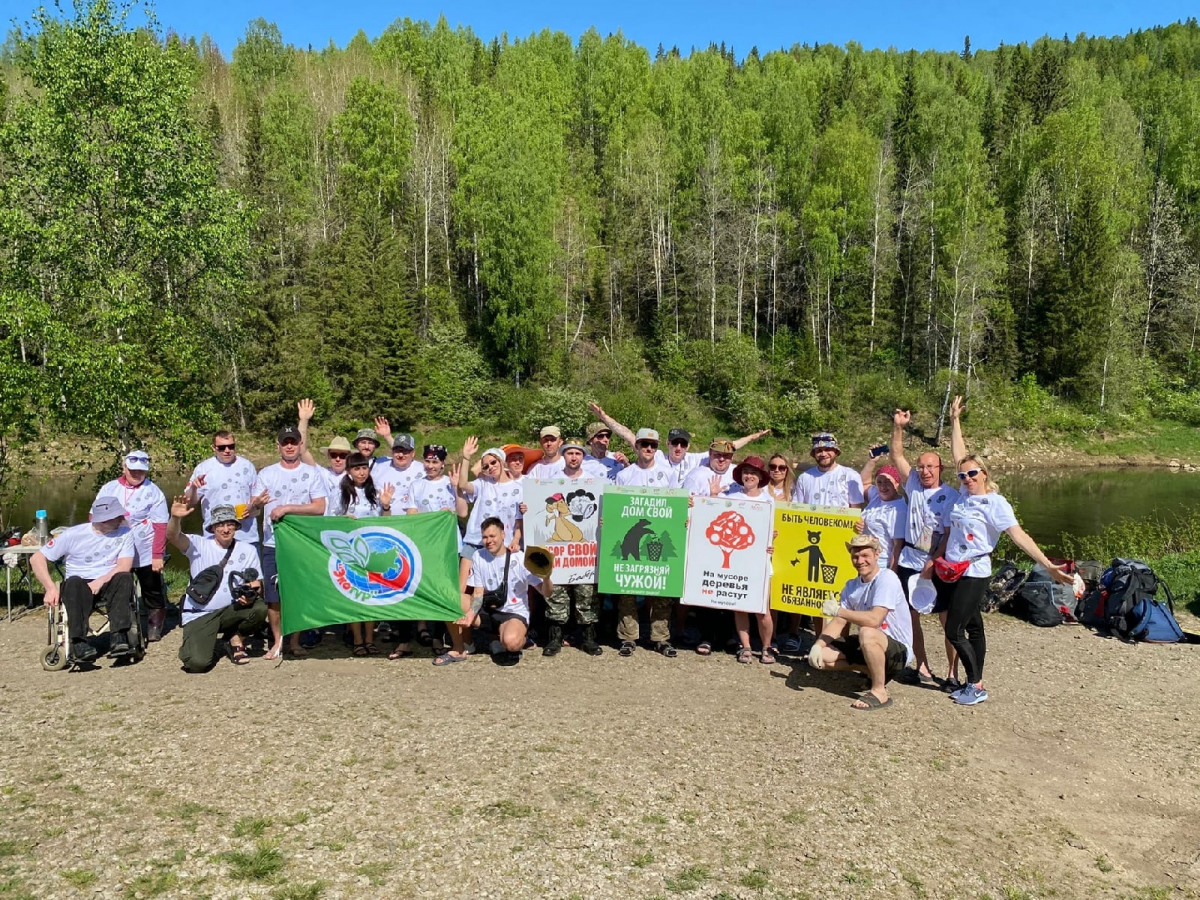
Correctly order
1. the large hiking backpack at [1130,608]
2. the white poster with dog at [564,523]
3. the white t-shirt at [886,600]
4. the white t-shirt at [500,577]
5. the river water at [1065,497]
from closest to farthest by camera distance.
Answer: the white t-shirt at [886,600] → the white t-shirt at [500,577] → the white poster with dog at [564,523] → the large hiking backpack at [1130,608] → the river water at [1065,497]

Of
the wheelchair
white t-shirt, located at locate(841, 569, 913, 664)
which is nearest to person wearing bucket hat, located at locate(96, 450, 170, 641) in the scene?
the wheelchair

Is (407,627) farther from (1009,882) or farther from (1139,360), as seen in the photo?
(1139,360)

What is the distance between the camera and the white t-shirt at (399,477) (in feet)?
30.6

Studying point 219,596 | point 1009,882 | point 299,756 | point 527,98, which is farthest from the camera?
point 527,98

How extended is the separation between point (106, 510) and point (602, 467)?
17.0 ft

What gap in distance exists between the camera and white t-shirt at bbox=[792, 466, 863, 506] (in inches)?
360

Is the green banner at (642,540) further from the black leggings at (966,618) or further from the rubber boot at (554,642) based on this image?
the black leggings at (966,618)

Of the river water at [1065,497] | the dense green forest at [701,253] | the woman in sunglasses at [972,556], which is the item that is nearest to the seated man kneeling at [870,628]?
the woman in sunglasses at [972,556]

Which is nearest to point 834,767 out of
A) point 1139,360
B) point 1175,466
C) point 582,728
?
point 582,728

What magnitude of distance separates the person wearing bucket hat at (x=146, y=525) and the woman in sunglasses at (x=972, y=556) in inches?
309

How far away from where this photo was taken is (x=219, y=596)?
8641 millimetres

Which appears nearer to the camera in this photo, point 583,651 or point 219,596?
point 219,596

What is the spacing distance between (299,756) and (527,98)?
52223 mm

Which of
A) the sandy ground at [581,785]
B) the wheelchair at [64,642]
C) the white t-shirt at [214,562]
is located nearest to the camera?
the sandy ground at [581,785]
